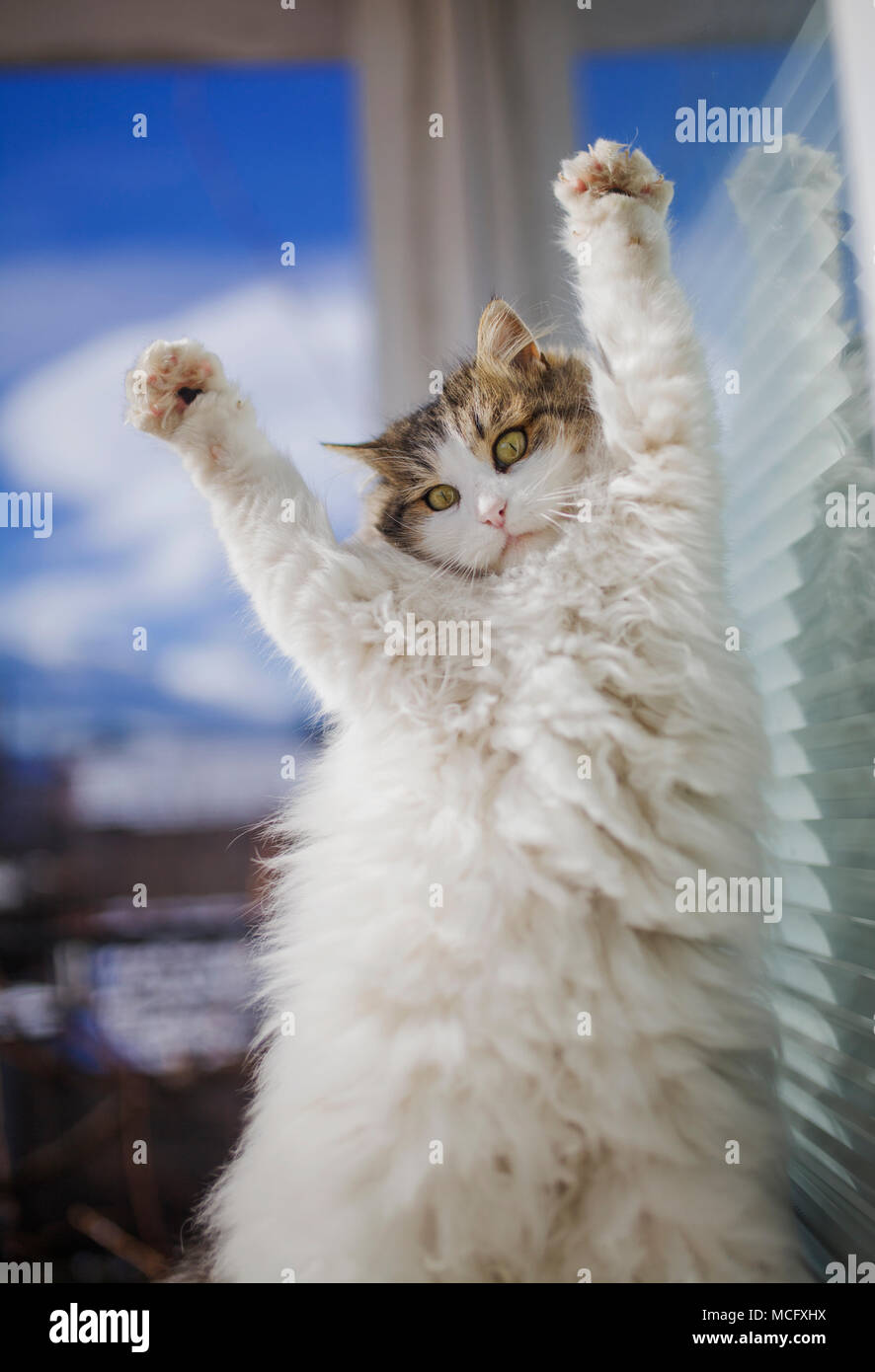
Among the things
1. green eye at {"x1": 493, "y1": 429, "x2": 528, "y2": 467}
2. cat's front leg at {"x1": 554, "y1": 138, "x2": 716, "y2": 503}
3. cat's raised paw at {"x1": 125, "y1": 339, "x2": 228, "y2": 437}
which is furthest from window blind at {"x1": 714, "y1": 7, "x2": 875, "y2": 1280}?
cat's raised paw at {"x1": 125, "y1": 339, "x2": 228, "y2": 437}

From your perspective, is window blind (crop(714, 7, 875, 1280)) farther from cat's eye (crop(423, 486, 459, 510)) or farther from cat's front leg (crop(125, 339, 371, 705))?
cat's front leg (crop(125, 339, 371, 705))

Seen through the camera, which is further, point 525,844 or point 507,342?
point 507,342

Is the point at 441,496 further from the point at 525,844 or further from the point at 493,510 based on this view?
the point at 525,844

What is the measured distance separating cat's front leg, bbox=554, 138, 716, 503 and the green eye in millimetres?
128

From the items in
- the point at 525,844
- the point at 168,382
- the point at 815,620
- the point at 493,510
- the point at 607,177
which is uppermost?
the point at 607,177

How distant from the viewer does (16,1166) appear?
157 cm

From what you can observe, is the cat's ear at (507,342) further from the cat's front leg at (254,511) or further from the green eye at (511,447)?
the cat's front leg at (254,511)

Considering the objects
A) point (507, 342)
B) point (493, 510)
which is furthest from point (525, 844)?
point (507, 342)

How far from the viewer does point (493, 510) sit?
3.06 feet

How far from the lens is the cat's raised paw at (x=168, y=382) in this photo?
2.98 ft

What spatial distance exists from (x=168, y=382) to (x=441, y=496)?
330 millimetres
